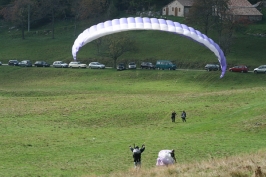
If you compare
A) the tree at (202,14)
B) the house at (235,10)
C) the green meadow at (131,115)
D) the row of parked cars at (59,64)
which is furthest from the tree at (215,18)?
the row of parked cars at (59,64)

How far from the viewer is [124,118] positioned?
42281mm

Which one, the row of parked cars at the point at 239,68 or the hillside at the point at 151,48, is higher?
the hillside at the point at 151,48

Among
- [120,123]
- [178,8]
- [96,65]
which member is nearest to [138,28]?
[120,123]

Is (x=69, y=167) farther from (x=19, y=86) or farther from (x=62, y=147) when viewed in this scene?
(x=19, y=86)

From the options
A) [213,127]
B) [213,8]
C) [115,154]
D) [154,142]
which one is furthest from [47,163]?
[213,8]

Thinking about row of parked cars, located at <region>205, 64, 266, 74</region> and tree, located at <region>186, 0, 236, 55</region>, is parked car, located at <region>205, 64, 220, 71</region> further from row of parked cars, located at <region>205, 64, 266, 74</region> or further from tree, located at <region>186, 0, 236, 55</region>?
tree, located at <region>186, 0, 236, 55</region>

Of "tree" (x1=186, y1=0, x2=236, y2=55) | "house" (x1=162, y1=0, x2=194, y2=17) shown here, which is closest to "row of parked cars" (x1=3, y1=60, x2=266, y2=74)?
"tree" (x1=186, y1=0, x2=236, y2=55)

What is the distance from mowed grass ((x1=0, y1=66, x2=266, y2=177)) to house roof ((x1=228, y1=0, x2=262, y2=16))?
114 feet

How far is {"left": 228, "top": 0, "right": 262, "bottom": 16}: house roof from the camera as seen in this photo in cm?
10056

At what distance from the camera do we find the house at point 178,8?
108250mm

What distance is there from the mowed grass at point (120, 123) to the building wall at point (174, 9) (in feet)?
133

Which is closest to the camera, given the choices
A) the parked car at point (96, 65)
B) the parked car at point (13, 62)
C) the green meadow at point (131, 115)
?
the green meadow at point (131, 115)

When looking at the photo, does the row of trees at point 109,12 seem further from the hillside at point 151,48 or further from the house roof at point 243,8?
the house roof at point 243,8

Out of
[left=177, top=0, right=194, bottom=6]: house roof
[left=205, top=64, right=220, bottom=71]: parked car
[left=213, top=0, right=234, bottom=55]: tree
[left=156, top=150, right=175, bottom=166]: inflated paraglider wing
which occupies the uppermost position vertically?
[left=177, top=0, right=194, bottom=6]: house roof
